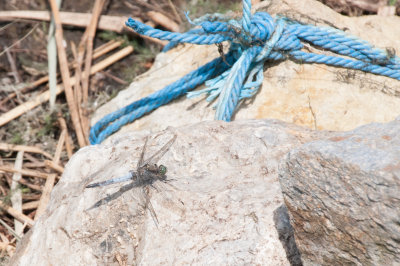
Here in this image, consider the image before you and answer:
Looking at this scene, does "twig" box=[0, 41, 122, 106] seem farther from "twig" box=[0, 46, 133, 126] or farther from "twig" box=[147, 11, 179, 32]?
"twig" box=[147, 11, 179, 32]

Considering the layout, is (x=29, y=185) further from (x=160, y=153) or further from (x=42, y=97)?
(x=160, y=153)

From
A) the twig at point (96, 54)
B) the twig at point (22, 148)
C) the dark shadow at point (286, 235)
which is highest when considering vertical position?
the dark shadow at point (286, 235)

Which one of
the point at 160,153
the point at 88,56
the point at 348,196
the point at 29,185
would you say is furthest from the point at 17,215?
the point at 348,196

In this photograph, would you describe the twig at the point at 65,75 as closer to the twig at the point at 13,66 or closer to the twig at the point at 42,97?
the twig at the point at 42,97

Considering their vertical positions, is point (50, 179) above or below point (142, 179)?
below

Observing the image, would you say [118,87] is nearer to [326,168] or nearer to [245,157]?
[245,157]

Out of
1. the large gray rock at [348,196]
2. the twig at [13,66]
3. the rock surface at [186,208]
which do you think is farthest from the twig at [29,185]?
the large gray rock at [348,196]

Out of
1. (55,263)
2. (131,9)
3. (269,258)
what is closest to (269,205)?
(269,258)
